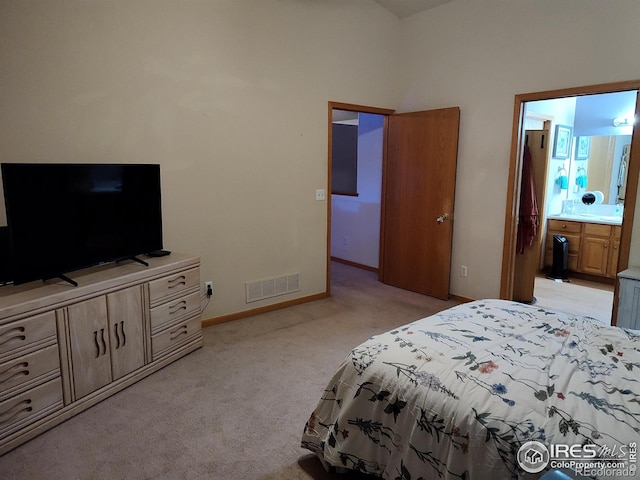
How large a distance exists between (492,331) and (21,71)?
3.13 meters

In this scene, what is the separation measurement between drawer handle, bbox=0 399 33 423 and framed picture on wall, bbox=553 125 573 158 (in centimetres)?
615

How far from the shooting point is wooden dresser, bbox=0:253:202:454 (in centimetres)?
204

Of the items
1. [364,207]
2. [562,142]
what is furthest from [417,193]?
[562,142]

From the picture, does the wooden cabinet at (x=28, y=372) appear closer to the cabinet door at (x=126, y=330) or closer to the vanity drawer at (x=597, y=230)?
the cabinet door at (x=126, y=330)

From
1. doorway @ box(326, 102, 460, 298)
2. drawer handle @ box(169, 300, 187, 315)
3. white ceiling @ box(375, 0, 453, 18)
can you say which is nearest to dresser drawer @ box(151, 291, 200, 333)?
drawer handle @ box(169, 300, 187, 315)

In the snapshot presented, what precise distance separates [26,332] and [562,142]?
20.5 feet

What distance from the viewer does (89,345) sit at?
2.37 metres

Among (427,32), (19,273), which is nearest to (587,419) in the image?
(19,273)

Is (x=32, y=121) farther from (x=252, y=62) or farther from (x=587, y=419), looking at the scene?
(x=587, y=419)

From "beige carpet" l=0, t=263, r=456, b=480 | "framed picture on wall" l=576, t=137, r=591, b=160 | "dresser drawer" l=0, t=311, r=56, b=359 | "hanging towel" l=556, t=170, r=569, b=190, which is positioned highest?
"framed picture on wall" l=576, t=137, r=591, b=160

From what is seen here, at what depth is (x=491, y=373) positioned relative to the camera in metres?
1.56

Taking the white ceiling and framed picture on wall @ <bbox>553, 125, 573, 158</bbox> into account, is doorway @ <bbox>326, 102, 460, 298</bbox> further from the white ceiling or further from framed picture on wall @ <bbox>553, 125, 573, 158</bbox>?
framed picture on wall @ <bbox>553, 125, 573, 158</bbox>

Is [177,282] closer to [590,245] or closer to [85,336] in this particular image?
[85,336]

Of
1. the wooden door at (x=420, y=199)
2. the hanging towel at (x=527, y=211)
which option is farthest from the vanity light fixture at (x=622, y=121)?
the wooden door at (x=420, y=199)
